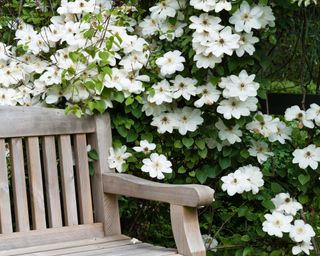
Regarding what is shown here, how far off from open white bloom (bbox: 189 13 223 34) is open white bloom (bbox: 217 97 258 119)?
0.31 metres

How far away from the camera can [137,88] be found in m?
3.29

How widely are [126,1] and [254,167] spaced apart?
0.95 metres

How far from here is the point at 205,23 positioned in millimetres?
3215

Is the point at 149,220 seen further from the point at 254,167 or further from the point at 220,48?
the point at 220,48

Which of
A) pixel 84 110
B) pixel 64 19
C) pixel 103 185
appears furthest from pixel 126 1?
pixel 103 185

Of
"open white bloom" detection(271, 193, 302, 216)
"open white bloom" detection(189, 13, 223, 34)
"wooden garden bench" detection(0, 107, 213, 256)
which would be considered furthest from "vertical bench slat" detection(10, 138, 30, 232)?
"open white bloom" detection(271, 193, 302, 216)

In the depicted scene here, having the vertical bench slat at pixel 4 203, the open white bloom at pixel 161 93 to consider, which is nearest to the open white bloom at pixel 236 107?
the open white bloom at pixel 161 93

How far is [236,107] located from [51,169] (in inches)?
31.6

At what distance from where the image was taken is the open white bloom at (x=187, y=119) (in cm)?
333

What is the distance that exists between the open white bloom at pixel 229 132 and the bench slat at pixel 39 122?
536 millimetres

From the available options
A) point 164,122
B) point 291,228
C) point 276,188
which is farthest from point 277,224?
point 164,122

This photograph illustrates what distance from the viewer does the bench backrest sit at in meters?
3.19

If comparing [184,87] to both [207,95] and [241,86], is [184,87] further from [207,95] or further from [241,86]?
[241,86]

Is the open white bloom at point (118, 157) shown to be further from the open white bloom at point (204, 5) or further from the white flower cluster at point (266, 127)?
the open white bloom at point (204, 5)
